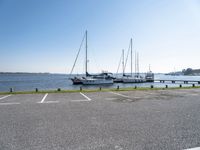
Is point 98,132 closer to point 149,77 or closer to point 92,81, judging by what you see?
point 92,81

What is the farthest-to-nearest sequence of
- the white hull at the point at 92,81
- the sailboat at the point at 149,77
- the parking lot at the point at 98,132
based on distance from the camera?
the sailboat at the point at 149,77 → the white hull at the point at 92,81 → the parking lot at the point at 98,132

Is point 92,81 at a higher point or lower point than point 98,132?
lower

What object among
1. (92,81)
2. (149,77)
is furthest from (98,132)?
(149,77)

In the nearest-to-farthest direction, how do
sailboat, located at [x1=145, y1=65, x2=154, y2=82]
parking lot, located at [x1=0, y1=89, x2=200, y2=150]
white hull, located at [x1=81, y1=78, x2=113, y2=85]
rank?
1. parking lot, located at [x1=0, y1=89, x2=200, y2=150]
2. white hull, located at [x1=81, y1=78, x2=113, y2=85]
3. sailboat, located at [x1=145, y1=65, x2=154, y2=82]

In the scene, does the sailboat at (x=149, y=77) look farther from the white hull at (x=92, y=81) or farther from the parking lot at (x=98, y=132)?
the parking lot at (x=98, y=132)

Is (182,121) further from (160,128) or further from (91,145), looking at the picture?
(91,145)

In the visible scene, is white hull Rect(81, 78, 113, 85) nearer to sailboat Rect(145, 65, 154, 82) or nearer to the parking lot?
sailboat Rect(145, 65, 154, 82)

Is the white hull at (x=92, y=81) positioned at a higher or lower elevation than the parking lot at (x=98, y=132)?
lower

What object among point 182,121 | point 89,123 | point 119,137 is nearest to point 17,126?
point 89,123

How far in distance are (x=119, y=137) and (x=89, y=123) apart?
186cm

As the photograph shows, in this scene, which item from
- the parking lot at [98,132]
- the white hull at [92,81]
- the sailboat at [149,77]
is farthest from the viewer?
the sailboat at [149,77]

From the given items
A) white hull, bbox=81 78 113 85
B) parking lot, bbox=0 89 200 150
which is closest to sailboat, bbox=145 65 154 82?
white hull, bbox=81 78 113 85

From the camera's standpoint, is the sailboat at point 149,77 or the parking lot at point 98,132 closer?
the parking lot at point 98,132

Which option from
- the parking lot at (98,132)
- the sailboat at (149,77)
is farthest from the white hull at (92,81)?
Answer: the parking lot at (98,132)
